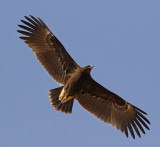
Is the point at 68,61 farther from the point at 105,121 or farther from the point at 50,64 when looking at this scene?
the point at 105,121

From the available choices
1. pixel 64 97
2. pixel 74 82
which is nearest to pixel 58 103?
pixel 64 97

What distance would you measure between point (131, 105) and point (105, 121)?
1078mm

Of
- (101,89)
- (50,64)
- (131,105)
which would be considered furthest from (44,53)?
(131,105)

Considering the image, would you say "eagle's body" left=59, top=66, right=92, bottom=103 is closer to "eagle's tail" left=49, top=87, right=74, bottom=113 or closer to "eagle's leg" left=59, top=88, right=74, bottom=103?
"eagle's leg" left=59, top=88, right=74, bottom=103

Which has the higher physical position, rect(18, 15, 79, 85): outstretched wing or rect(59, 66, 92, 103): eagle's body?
rect(18, 15, 79, 85): outstretched wing

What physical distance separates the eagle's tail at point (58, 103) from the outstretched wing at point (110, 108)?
0.38 m

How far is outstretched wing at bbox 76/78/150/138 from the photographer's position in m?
13.1

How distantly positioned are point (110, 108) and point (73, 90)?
1762mm

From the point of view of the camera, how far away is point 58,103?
42.5 feet

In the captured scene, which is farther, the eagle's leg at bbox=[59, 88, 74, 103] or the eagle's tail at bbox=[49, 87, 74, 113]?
the eagle's tail at bbox=[49, 87, 74, 113]

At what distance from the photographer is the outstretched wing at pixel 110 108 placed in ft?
43.1

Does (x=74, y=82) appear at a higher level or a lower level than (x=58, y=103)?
higher

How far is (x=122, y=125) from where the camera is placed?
43.4ft

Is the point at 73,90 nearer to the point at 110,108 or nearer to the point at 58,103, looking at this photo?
the point at 58,103
